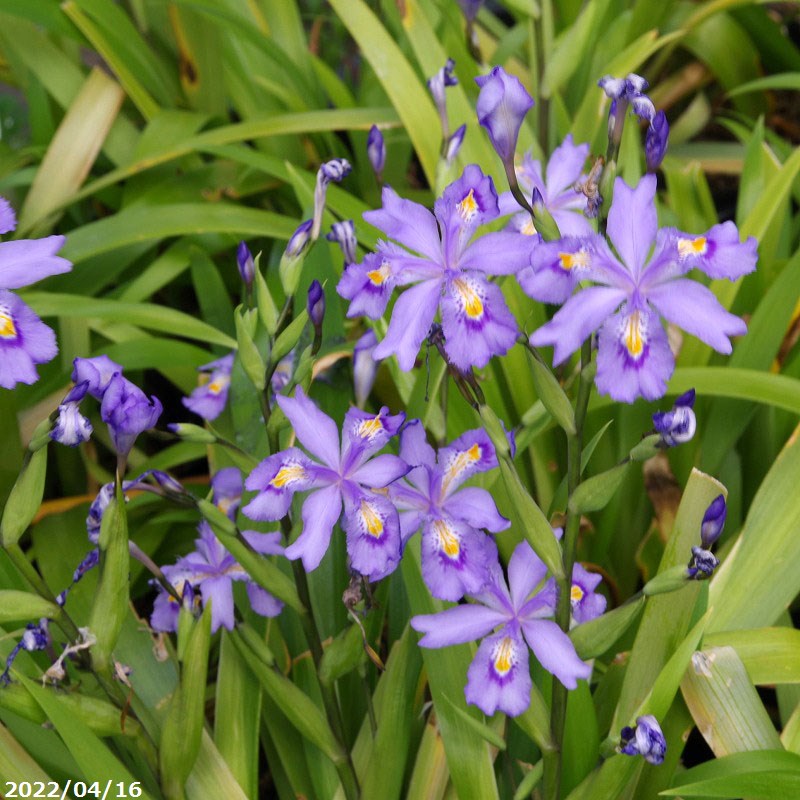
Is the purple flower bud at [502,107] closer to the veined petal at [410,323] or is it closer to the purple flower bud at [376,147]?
the veined petal at [410,323]

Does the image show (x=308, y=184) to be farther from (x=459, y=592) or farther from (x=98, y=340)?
(x=459, y=592)

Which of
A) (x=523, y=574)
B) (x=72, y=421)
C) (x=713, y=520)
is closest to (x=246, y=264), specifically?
(x=72, y=421)

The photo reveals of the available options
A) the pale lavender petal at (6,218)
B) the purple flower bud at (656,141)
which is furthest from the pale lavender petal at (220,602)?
the purple flower bud at (656,141)

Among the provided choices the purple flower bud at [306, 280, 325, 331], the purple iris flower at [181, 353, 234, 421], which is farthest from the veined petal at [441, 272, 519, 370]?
the purple iris flower at [181, 353, 234, 421]

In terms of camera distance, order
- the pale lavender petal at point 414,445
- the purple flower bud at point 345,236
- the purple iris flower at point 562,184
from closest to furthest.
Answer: the pale lavender petal at point 414,445 < the purple flower bud at point 345,236 < the purple iris flower at point 562,184

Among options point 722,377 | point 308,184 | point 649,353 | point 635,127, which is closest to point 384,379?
point 308,184

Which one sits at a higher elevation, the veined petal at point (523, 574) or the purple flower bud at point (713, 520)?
the purple flower bud at point (713, 520)
